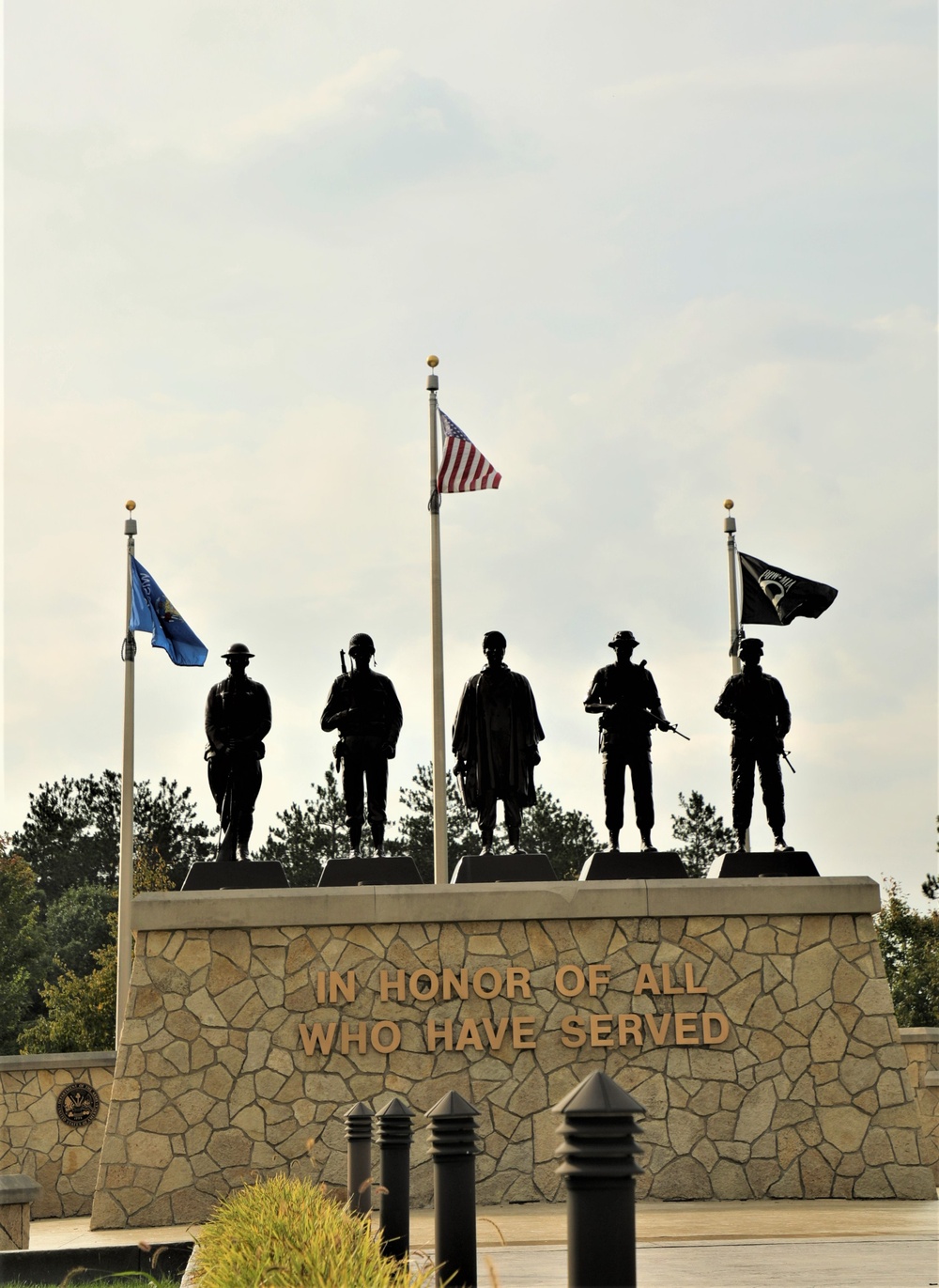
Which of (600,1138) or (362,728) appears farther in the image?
(362,728)

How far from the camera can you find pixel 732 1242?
906 cm

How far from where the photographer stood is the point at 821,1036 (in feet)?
45.0

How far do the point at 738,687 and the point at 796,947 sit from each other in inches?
102

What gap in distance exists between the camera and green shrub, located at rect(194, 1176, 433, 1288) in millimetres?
5305

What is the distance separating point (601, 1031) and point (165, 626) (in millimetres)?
9168

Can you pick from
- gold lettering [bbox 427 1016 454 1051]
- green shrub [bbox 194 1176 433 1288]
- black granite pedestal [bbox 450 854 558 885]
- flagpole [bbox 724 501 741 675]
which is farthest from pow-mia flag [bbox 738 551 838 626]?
green shrub [bbox 194 1176 433 1288]

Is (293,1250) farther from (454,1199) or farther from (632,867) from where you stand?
(632,867)

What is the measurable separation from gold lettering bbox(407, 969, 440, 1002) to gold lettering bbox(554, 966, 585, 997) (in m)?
1.08

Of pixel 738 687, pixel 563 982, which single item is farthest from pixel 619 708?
pixel 563 982

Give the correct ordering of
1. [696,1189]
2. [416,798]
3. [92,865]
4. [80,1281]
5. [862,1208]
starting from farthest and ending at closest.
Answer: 1. [92,865]
2. [416,798]
3. [696,1189]
4. [862,1208]
5. [80,1281]

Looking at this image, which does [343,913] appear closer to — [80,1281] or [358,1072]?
[358,1072]

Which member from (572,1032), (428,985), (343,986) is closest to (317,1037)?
(343,986)

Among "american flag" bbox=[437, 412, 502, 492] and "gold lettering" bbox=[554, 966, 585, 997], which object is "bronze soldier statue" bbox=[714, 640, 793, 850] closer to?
"gold lettering" bbox=[554, 966, 585, 997]

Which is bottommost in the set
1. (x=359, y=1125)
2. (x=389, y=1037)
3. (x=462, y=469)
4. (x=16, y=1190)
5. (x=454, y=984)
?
(x=16, y=1190)
